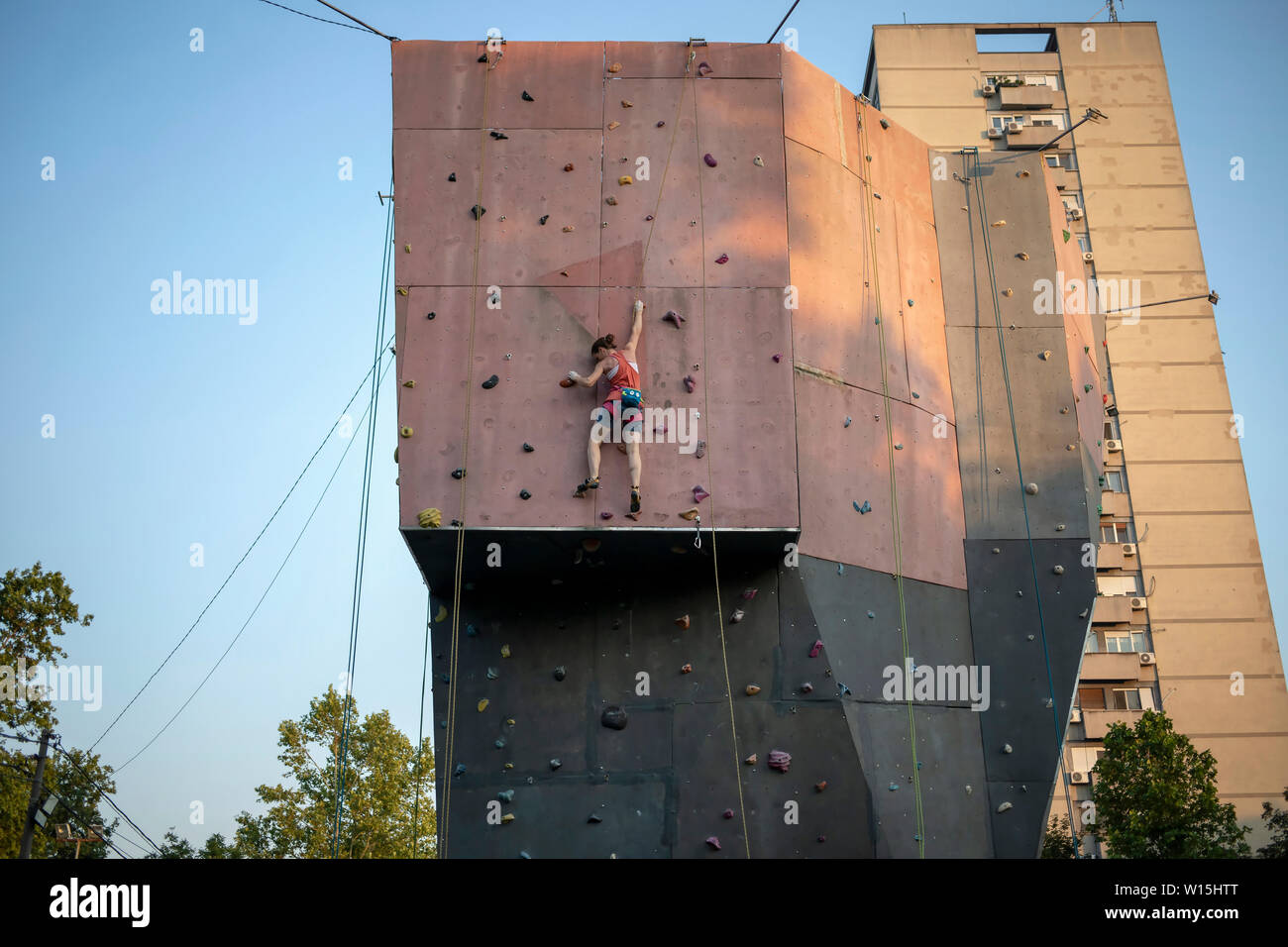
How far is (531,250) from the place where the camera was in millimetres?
9438

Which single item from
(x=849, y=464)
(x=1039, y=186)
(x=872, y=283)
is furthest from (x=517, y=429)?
(x=1039, y=186)

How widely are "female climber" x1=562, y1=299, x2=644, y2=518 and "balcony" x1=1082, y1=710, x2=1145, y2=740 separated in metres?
22.7

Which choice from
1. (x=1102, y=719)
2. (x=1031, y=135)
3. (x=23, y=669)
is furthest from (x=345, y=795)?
(x=1031, y=135)

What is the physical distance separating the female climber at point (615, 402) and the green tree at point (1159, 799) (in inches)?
636

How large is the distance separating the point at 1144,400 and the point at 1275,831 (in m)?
12.0

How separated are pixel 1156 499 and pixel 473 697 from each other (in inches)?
1031

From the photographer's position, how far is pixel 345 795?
2708 cm

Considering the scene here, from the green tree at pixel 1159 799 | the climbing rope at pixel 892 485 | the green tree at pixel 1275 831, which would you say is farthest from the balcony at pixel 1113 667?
the climbing rope at pixel 892 485

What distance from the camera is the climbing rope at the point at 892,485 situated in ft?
30.3

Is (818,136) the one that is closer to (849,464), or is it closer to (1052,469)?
(849,464)

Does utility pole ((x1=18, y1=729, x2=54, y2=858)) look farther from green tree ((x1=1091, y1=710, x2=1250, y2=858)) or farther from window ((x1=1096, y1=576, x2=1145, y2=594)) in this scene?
window ((x1=1096, y1=576, x2=1145, y2=594))

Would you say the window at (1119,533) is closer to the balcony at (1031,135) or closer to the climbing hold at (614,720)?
the balcony at (1031,135)

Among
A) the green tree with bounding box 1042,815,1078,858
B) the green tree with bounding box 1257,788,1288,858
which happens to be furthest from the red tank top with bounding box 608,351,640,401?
the green tree with bounding box 1257,788,1288,858

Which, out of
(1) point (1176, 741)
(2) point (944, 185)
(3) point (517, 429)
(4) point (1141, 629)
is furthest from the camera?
(4) point (1141, 629)
